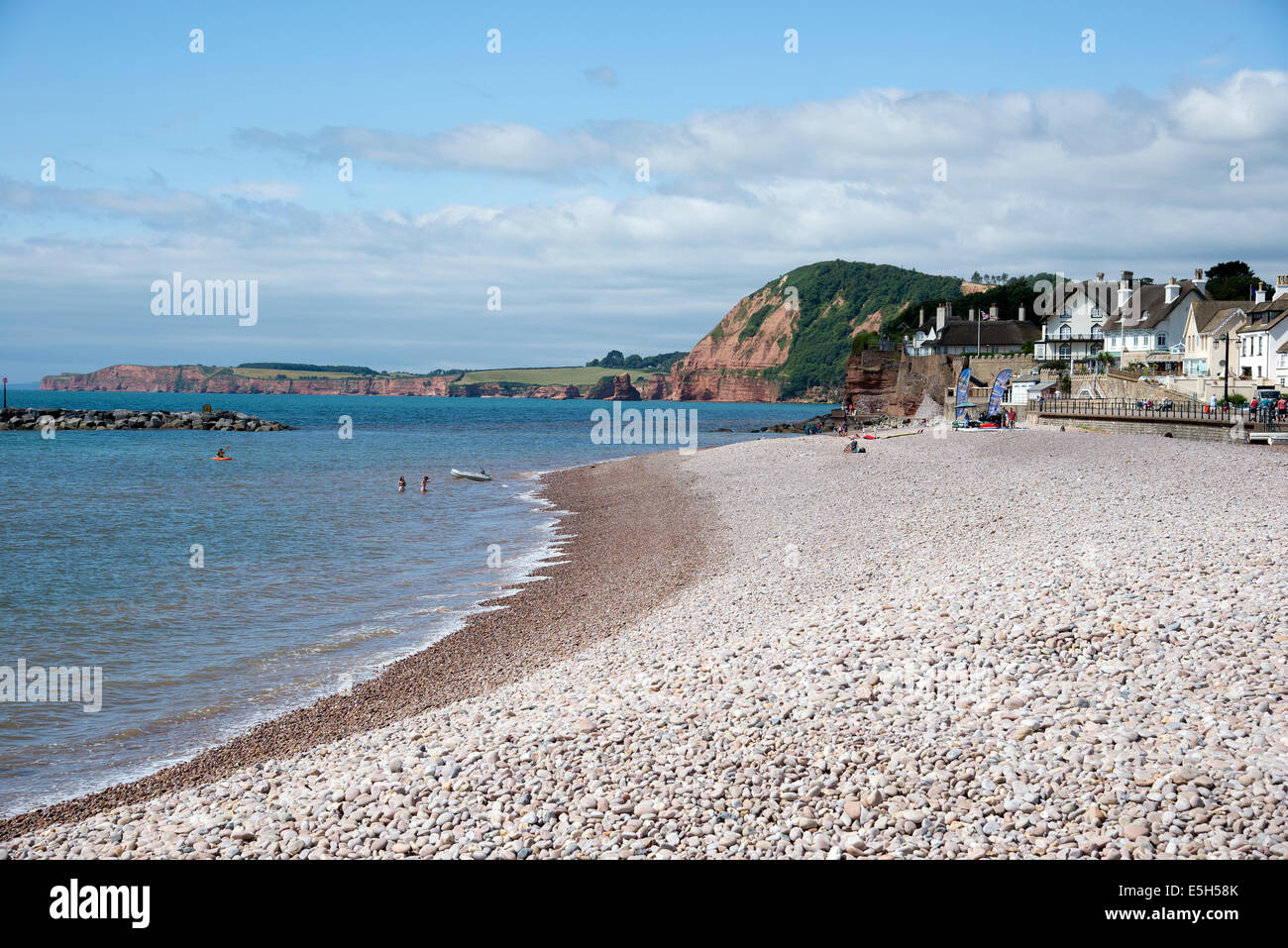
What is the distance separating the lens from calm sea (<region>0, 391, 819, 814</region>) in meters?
11.2

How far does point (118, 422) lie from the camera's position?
9819cm

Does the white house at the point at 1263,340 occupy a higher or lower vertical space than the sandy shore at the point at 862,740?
higher

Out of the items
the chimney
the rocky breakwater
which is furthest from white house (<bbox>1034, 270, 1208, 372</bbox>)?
the rocky breakwater

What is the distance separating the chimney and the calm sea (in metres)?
56.2

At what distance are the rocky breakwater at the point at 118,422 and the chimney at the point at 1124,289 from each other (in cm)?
8327

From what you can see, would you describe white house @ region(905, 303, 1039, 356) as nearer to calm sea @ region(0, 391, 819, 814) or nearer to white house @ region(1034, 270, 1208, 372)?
white house @ region(1034, 270, 1208, 372)

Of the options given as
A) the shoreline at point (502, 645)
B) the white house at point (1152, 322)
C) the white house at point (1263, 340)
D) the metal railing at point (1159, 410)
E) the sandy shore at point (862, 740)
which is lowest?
the shoreline at point (502, 645)

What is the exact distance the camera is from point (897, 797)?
6.98m

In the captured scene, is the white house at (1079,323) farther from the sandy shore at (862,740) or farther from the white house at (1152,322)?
the sandy shore at (862,740)

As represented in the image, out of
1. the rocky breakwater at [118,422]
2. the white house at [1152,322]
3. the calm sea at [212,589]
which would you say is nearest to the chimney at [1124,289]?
the white house at [1152,322]

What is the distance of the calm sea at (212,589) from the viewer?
11.2 metres
